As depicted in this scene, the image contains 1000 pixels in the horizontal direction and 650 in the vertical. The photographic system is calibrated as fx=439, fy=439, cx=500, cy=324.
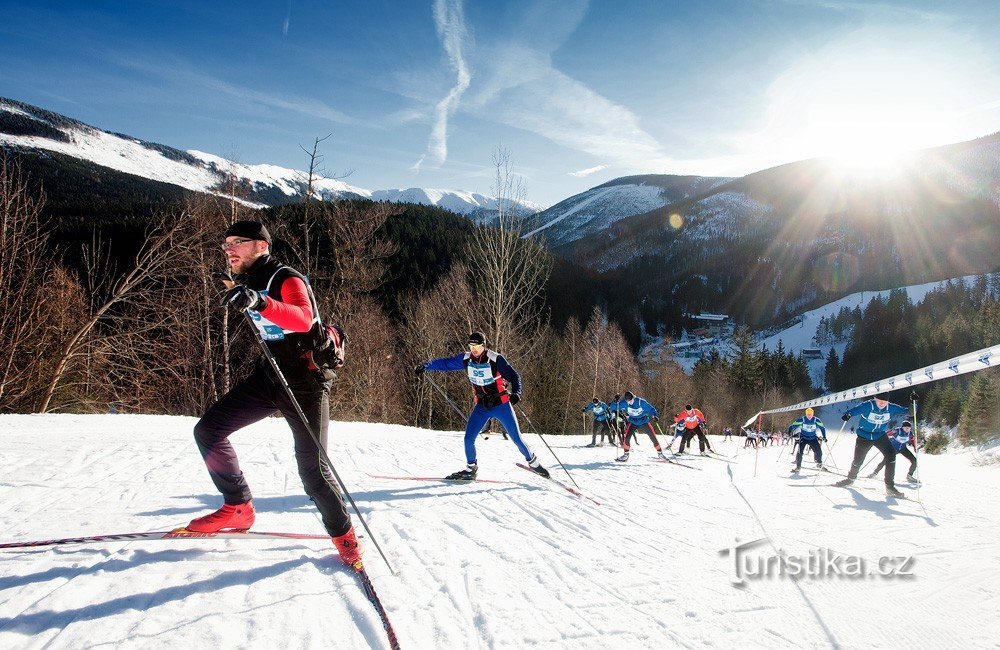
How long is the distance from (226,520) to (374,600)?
151cm

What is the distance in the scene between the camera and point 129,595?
2.55 m

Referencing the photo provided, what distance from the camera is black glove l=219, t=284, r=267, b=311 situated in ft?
8.44

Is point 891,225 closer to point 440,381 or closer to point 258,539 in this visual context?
point 440,381

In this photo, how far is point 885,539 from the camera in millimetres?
4766

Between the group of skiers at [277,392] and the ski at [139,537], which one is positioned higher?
the group of skiers at [277,392]

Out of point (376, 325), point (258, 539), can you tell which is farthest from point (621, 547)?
point (376, 325)

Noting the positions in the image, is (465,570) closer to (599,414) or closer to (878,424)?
(878,424)

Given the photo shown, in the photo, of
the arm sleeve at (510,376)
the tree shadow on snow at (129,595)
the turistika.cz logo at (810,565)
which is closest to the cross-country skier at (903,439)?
the turistika.cz logo at (810,565)

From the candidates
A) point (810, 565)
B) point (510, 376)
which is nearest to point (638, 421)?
point (510, 376)

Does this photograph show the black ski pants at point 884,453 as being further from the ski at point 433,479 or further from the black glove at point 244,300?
the black glove at point 244,300

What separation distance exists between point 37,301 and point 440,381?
62.0 ft

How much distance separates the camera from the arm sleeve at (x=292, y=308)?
2695 millimetres

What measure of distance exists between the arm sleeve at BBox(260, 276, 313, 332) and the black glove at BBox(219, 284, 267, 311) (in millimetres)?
43

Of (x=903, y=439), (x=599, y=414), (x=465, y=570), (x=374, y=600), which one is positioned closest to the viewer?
(x=374, y=600)
